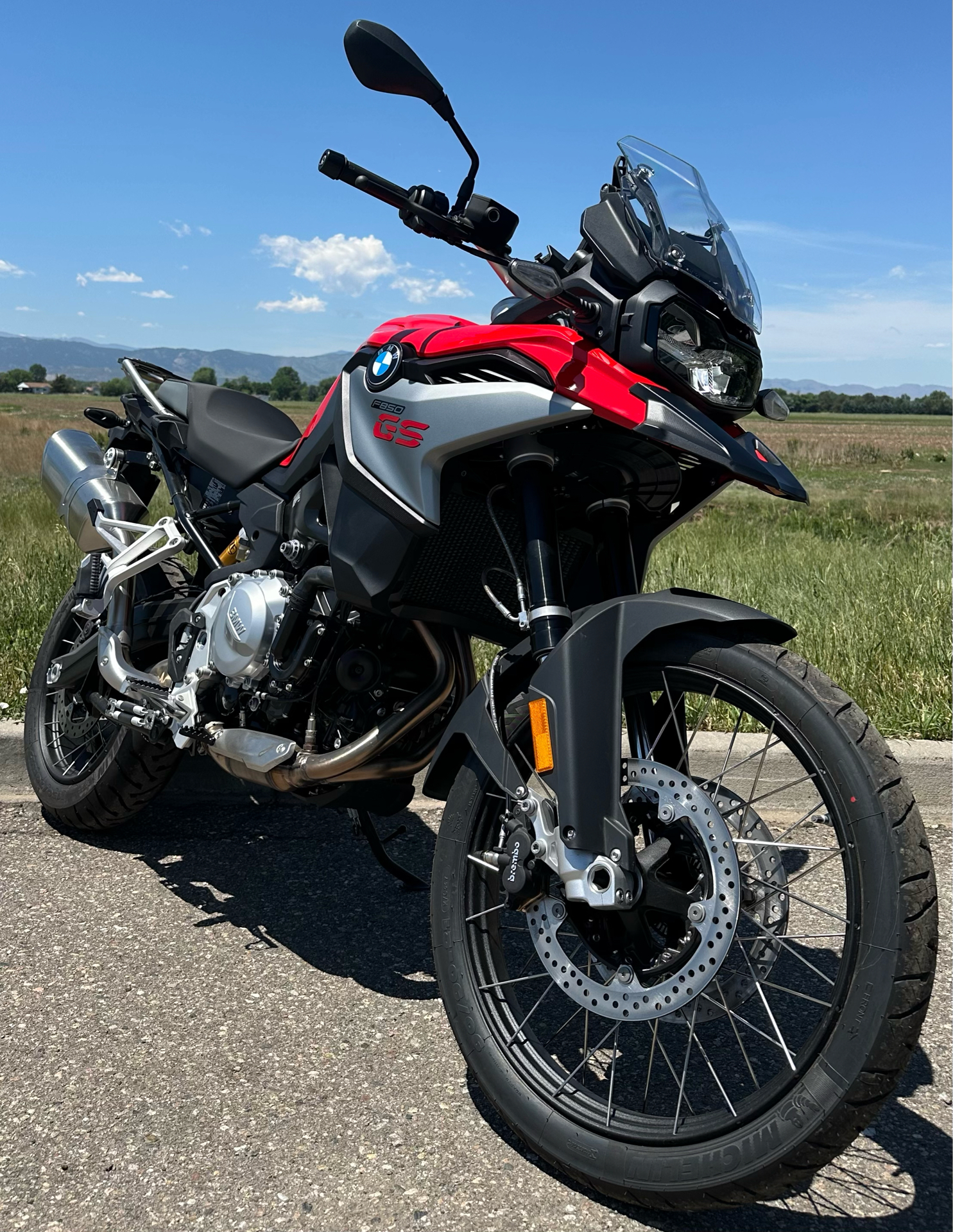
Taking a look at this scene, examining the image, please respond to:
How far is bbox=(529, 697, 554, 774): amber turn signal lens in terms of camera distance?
2.16 meters

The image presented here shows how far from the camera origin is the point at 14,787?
4203 mm

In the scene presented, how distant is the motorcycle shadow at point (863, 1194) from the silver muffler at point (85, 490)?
96.1 inches

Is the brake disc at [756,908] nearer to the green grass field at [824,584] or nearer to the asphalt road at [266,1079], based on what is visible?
the asphalt road at [266,1079]

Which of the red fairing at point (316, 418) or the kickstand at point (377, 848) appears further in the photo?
the kickstand at point (377, 848)

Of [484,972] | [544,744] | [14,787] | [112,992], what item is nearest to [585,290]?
[544,744]

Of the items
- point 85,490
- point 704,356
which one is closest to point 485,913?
point 704,356

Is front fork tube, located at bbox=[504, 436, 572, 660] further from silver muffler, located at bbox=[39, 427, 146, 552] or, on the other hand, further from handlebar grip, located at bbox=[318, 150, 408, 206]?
silver muffler, located at bbox=[39, 427, 146, 552]

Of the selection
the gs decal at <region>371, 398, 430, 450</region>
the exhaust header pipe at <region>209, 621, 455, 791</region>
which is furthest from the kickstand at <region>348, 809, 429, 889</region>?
the gs decal at <region>371, 398, 430, 450</region>

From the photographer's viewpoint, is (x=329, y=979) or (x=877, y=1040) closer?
(x=877, y=1040)

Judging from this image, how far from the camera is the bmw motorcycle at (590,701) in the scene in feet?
6.18

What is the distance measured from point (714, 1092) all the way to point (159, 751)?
2055 mm

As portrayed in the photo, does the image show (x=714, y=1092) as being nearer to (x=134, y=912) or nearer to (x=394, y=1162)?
(x=394, y=1162)

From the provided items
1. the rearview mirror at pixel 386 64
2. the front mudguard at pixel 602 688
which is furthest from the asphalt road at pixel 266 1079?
the rearview mirror at pixel 386 64

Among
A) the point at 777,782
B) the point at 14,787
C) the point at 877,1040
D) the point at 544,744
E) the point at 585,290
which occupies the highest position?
the point at 585,290
